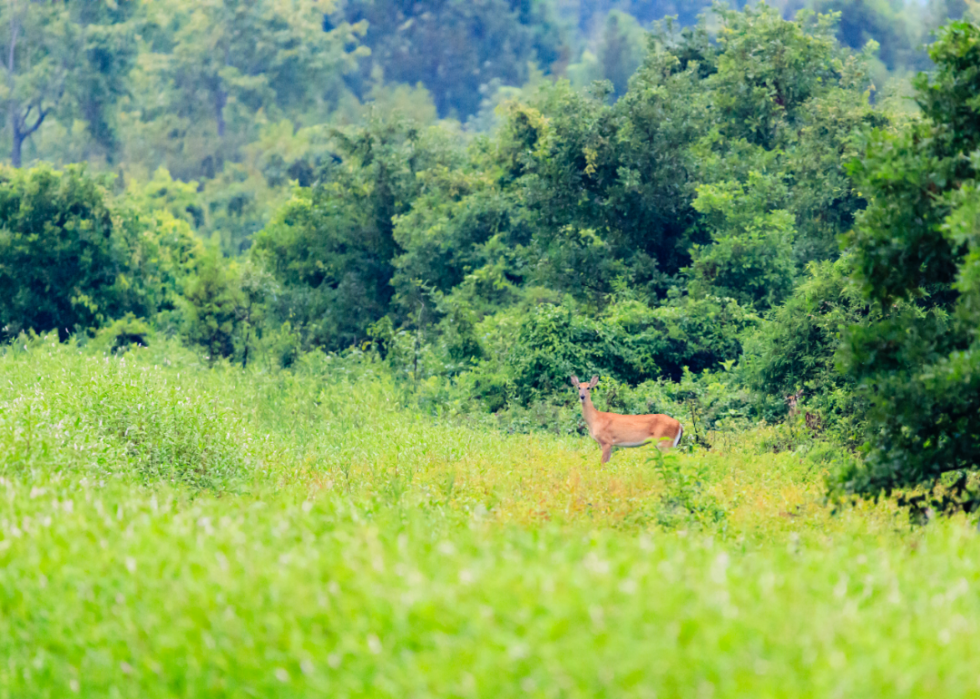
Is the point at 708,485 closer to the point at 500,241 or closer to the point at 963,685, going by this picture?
the point at 963,685

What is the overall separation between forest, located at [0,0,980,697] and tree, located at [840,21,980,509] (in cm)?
4

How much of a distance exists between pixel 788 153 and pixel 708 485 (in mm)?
15108

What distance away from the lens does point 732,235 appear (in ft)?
80.3

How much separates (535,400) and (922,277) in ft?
36.4

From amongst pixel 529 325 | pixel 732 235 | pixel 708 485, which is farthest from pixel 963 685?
pixel 732 235

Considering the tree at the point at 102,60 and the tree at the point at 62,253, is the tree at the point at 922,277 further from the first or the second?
the tree at the point at 102,60

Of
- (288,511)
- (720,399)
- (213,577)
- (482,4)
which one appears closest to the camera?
(213,577)

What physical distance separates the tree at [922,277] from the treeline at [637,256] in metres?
0.03

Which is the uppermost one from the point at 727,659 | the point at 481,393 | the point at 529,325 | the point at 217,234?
the point at 727,659

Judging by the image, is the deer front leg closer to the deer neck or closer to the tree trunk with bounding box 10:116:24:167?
the deer neck

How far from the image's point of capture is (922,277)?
1077 cm

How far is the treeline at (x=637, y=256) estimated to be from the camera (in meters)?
10.4

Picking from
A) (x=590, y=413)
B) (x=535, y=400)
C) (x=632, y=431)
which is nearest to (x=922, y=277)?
(x=632, y=431)

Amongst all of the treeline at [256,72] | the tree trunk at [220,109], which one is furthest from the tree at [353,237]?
the tree trunk at [220,109]
